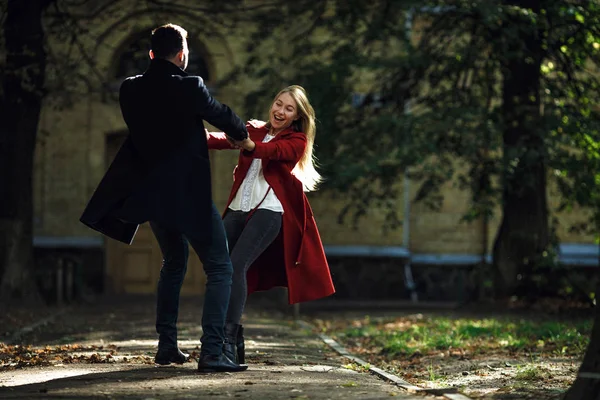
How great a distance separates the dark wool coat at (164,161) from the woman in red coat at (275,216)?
14.8 inches

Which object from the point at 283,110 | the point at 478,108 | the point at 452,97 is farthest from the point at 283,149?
the point at 452,97

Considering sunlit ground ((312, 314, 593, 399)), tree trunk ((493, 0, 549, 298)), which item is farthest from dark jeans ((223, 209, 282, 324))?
tree trunk ((493, 0, 549, 298))

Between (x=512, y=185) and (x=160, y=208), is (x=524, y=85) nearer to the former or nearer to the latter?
(x=512, y=185)

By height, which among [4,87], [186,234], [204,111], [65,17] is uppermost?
[65,17]

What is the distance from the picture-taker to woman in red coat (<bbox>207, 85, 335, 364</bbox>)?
746cm

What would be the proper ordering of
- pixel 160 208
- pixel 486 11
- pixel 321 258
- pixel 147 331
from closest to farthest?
1. pixel 160 208
2. pixel 321 258
3. pixel 147 331
4. pixel 486 11

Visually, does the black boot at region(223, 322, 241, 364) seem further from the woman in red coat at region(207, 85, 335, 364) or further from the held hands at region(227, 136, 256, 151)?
the held hands at region(227, 136, 256, 151)

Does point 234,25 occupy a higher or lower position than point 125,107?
higher

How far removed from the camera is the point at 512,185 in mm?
17297

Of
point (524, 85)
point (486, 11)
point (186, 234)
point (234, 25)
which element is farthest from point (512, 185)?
point (186, 234)

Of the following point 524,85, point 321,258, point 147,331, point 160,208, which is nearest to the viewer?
point 160,208

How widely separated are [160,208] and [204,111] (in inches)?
24.5

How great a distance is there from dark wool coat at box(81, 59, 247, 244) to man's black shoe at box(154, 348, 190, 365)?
36.5 inches

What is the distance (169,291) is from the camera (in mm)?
7504
